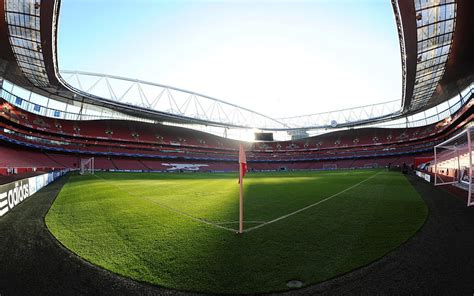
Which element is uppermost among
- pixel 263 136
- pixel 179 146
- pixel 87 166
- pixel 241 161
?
pixel 263 136

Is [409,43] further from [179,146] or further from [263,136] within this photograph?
[263,136]

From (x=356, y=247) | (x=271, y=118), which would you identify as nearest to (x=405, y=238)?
(x=356, y=247)

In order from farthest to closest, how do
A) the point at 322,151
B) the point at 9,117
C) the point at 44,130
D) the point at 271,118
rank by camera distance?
the point at 271,118, the point at 322,151, the point at 44,130, the point at 9,117

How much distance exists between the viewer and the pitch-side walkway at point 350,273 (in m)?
3.66

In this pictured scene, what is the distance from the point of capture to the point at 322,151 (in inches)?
3302

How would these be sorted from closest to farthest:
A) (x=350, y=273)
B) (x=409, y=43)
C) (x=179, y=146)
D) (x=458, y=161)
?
(x=350, y=273) → (x=458, y=161) → (x=409, y=43) → (x=179, y=146)

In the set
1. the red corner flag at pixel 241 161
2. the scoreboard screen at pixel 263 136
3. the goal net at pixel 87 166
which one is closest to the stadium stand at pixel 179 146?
the goal net at pixel 87 166

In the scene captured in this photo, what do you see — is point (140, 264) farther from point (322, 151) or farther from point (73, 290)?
point (322, 151)

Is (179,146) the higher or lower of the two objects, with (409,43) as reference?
lower

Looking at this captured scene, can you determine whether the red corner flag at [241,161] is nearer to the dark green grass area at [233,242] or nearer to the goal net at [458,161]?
the dark green grass area at [233,242]

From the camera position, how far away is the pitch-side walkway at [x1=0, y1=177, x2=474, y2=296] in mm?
3662

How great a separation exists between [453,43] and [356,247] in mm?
30778

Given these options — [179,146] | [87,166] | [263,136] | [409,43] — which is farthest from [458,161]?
[263,136]

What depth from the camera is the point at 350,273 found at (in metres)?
4.07
